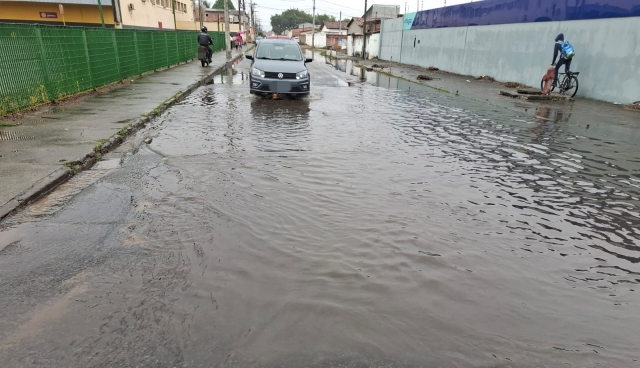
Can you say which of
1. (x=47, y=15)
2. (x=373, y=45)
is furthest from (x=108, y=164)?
(x=373, y=45)

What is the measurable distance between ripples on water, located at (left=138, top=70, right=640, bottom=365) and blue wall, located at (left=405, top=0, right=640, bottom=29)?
27.5ft

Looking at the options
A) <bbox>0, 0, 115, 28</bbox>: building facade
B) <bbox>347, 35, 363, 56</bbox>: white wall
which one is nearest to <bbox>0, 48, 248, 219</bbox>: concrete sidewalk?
<bbox>0, 0, 115, 28</bbox>: building facade

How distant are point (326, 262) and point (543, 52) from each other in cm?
1740

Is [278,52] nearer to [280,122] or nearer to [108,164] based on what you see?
[280,122]

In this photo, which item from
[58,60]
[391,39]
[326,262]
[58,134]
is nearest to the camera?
[326,262]

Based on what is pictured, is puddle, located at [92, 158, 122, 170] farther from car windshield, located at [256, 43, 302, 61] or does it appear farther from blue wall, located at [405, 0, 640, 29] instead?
blue wall, located at [405, 0, 640, 29]

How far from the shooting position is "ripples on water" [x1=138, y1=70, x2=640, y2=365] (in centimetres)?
269

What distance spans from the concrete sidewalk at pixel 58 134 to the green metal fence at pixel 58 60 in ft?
1.24

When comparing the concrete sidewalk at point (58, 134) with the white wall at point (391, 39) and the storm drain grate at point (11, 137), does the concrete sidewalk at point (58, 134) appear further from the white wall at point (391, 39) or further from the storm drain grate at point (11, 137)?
the white wall at point (391, 39)

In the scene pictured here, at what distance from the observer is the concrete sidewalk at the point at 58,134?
15.6 ft

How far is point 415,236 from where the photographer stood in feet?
13.1

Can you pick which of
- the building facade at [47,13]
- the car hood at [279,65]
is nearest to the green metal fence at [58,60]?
the car hood at [279,65]

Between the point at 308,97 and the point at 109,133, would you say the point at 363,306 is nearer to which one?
the point at 109,133

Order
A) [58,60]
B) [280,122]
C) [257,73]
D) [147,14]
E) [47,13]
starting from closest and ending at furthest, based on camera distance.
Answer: [280,122] < [58,60] < [257,73] < [47,13] < [147,14]
